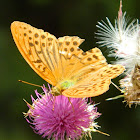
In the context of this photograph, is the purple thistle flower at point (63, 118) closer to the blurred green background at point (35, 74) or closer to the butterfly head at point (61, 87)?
the butterfly head at point (61, 87)

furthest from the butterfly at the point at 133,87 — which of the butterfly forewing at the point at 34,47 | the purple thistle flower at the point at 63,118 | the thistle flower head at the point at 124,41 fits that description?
the butterfly forewing at the point at 34,47

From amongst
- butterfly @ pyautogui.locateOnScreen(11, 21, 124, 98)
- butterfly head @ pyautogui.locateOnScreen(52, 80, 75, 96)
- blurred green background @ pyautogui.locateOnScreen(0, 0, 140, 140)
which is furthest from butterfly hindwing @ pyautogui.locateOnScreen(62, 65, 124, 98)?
blurred green background @ pyautogui.locateOnScreen(0, 0, 140, 140)

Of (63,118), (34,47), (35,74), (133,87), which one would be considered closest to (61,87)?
(63,118)

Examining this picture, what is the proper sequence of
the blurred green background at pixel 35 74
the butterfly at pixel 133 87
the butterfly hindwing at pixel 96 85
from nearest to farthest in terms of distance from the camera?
the butterfly hindwing at pixel 96 85
the butterfly at pixel 133 87
the blurred green background at pixel 35 74

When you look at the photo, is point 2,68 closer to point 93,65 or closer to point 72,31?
point 72,31

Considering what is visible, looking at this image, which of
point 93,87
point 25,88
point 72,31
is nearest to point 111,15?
point 72,31

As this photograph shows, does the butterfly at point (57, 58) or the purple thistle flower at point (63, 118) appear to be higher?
the butterfly at point (57, 58)

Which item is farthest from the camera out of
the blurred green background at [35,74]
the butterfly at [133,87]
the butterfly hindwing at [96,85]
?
the blurred green background at [35,74]

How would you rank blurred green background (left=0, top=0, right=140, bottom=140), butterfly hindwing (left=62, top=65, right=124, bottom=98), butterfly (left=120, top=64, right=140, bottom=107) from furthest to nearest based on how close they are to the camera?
blurred green background (left=0, top=0, right=140, bottom=140)
butterfly (left=120, top=64, right=140, bottom=107)
butterfly hindwing (left=62, top=65, right=124, bottom=98)

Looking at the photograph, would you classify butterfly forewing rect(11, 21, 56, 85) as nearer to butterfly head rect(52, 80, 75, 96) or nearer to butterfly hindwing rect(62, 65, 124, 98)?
butterfly head rect(52, 80, 75, 96)
